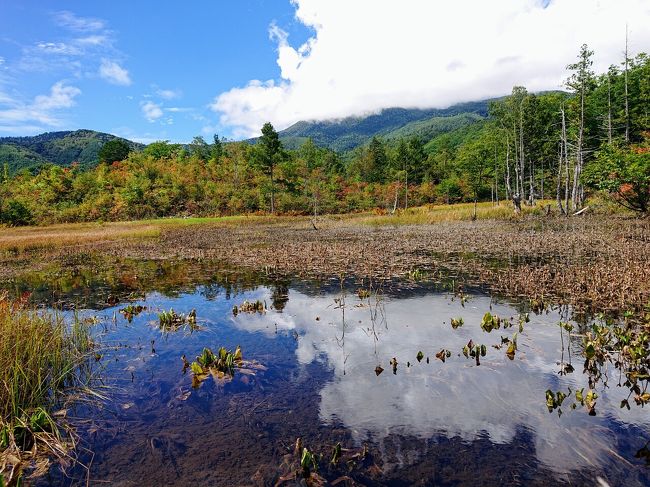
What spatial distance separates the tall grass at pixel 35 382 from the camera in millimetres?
4879

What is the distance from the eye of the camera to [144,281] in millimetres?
16250

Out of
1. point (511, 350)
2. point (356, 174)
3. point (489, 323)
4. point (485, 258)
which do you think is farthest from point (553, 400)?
point (356, 174)

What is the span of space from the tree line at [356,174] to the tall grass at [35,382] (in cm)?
4220

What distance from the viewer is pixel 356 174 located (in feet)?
313

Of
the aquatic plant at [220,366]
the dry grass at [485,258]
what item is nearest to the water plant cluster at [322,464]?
the aquatic plant at [220,366]

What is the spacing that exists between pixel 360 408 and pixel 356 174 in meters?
92.1

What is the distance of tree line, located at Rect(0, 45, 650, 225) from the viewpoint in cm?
4945

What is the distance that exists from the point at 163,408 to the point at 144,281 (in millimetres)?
11422

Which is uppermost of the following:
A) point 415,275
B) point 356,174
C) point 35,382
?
point 356,174

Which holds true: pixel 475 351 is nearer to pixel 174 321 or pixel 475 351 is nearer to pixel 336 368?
pixel 336 368

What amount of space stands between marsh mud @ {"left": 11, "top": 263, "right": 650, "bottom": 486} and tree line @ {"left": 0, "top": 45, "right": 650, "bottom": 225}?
3719 cm

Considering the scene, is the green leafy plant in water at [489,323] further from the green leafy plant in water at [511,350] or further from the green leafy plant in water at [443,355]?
the green leafy plant in water at [443,355]

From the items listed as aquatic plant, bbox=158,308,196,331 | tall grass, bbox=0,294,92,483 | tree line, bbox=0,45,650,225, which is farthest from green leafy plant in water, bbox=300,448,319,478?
tree line, bbox=0,45,650,225

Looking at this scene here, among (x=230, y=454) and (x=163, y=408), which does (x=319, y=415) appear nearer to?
(x=230, y=454)
